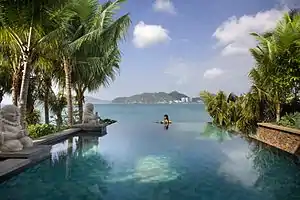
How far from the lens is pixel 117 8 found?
11109mm

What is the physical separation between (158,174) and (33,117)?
8075 millimetres

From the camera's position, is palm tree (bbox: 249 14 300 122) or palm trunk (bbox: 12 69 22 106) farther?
palm trunk (bbox: 12 69 22 106)

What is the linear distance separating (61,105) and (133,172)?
9311 millimetres

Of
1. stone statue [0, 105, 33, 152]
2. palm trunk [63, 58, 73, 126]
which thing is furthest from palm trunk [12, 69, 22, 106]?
stone statue [0, 105, 33, 152]

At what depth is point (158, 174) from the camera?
5.38 metres

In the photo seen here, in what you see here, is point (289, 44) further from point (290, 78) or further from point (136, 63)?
point (136, 63)

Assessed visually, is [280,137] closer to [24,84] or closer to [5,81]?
[24,84]

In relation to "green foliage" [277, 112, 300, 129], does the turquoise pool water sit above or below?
below

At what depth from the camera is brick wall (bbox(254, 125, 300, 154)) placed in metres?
7.30

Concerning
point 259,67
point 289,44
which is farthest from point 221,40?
point 289,44

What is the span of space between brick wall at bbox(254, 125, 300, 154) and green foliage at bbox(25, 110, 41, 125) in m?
8.29

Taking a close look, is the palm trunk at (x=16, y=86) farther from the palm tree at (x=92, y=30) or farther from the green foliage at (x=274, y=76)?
the green foliage at (x=274, y=76)

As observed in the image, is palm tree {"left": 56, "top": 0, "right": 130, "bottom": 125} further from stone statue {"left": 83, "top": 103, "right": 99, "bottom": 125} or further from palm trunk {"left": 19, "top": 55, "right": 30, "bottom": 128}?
palm trunk {"left": 19, "top": 55, "right": 30, "bottom": 128}

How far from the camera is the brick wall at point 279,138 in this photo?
24.0 ft
